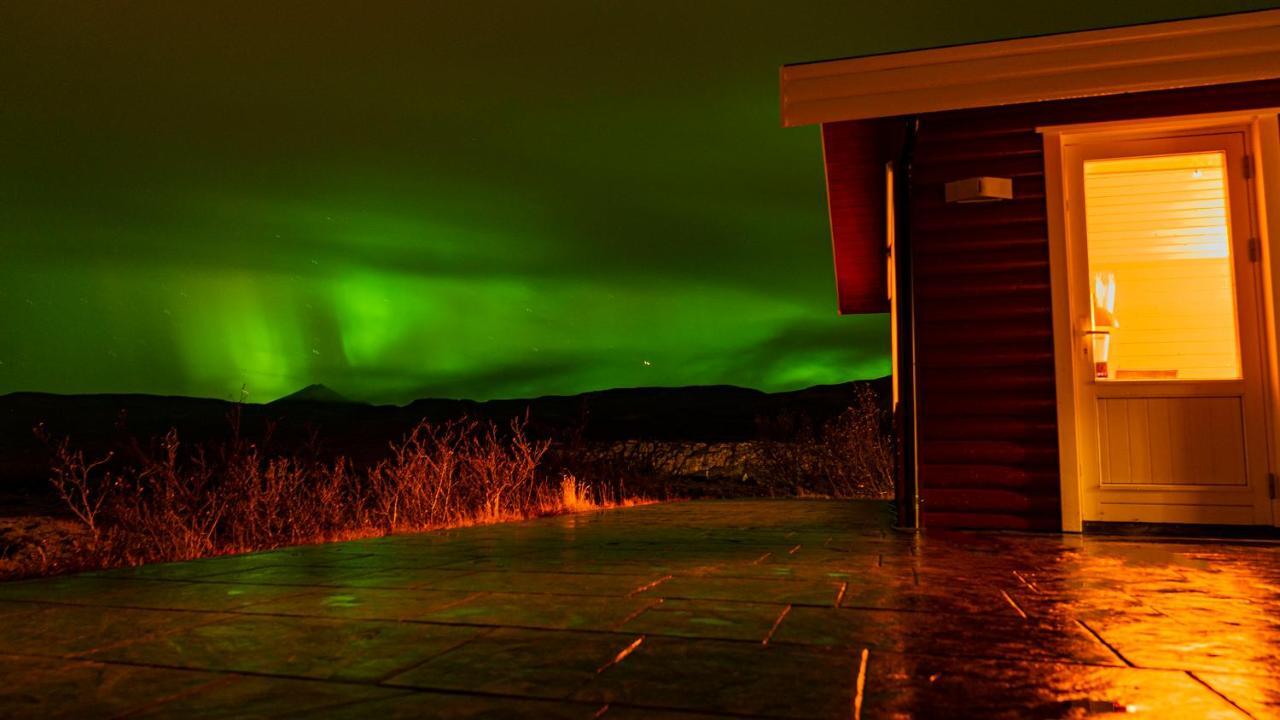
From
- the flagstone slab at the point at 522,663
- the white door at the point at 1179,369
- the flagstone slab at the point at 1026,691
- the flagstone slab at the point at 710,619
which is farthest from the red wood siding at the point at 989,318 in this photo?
the flagstone slab at the point at 522,663

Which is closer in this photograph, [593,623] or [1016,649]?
[1016,649]

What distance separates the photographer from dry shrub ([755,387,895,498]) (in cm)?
1198

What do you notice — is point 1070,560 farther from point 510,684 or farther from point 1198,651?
point 510,684

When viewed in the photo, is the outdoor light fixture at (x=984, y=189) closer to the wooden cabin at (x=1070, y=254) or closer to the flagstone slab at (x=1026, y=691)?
the wooden cabin at (x=1070, y=254)

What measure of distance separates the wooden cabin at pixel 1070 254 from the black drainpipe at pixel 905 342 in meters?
0.01

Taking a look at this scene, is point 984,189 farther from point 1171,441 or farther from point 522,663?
point 522,663

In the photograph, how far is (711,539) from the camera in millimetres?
4887

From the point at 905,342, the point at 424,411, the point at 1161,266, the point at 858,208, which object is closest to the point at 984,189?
the point at 905,342

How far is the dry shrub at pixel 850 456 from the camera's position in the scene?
12.0 meters

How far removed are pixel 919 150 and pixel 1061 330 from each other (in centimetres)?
138

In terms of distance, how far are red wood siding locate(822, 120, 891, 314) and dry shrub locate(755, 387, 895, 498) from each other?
60.9 inches

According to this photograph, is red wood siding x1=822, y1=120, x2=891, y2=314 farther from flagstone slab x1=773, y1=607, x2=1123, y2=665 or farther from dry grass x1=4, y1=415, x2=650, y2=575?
flagstone slab x1=773, y1=607, x2=1123, y2=665

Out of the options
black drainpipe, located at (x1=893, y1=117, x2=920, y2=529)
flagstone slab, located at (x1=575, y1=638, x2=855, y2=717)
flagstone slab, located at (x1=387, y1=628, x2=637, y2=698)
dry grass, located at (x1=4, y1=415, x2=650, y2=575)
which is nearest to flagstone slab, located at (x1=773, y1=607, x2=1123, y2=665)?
flagstone slab, located at (x1=575, y1=638, x2=855, y2=717)

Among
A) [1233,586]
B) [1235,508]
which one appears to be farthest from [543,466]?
[1233,586]
